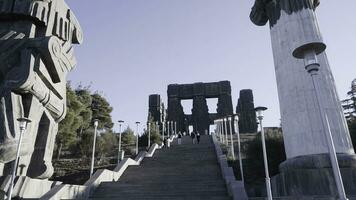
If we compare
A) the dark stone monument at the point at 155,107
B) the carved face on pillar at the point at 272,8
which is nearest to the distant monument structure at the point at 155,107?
the dark stone monument at the point at 155,107

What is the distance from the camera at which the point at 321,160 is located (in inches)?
404

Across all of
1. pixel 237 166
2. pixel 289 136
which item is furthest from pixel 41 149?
pixel 237 166

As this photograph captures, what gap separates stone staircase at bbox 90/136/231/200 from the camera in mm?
10195

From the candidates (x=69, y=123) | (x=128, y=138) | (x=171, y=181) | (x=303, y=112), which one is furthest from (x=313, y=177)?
(x=128, y=138)

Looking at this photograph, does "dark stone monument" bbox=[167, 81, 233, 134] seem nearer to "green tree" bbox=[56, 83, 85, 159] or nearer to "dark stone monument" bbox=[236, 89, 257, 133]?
"dark stone monument" bbox=[236, 89, 257, 133]

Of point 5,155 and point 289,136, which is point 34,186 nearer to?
point 5,155

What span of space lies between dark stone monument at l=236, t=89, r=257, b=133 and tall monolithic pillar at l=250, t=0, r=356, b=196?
27.6 m

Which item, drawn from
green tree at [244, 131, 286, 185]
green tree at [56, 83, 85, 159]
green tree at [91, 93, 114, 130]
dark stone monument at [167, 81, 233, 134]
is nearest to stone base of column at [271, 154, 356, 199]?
green tree at [244, 131, 286, 185]

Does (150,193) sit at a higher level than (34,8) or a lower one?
lower

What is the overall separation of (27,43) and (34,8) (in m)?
1.31

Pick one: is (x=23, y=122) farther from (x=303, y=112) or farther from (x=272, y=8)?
(x=272, y=8)

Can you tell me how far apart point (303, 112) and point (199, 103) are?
30.1 m

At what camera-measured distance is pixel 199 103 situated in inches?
1631

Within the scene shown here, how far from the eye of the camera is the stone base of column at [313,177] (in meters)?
9.30
